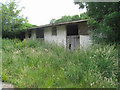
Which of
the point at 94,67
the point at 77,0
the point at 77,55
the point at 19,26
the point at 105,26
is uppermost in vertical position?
the point at 77,0

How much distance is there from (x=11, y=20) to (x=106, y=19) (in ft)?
33.8

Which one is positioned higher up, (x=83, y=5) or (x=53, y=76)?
(x=83, y=5)

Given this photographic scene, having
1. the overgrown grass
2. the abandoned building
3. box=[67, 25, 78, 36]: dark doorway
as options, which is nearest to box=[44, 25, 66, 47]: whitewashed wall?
the abandoned building

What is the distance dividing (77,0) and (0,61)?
6.13 meters

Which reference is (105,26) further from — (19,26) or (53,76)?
(19,26)

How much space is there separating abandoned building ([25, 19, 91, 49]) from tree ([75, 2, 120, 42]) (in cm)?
259

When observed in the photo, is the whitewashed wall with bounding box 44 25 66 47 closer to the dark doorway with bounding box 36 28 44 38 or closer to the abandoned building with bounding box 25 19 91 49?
the abandoned building with bounding box 25 19 91 49

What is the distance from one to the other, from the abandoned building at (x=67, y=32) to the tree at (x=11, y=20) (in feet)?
6.86

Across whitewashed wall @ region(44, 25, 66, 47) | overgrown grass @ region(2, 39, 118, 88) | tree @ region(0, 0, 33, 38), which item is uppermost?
tree @ region(0, 0, 33, 38)

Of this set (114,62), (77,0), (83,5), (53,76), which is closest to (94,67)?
(114,62)

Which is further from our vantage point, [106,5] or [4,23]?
[4,23]

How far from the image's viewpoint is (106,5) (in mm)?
5910

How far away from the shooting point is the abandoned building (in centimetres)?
946

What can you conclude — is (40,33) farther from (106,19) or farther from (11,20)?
(106,19)
